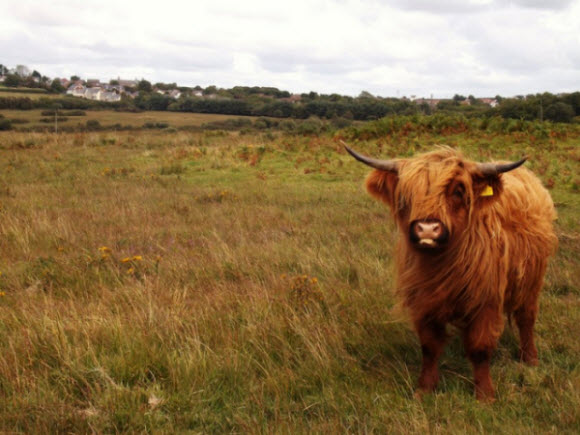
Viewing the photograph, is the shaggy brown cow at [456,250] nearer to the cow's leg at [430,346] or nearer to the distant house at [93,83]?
the cow's leg at [430,346]

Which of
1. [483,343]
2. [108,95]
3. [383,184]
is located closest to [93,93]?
[108,95]

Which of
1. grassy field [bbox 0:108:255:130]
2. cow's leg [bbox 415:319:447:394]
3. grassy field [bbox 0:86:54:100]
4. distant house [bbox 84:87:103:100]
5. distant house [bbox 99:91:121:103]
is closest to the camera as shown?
cow's leg [bbox 415:319:447:394]

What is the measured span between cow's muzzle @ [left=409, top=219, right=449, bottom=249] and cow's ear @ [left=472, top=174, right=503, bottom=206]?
470 mm

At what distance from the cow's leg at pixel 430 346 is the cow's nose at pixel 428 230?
822 mm

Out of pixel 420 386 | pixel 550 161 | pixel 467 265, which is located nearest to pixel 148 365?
pixel 420 386

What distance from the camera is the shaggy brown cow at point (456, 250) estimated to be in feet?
11.0

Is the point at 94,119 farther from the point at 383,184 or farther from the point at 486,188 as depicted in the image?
the point at 486,188

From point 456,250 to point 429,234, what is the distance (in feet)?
1.66

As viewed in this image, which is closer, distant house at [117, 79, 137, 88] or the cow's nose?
the cow's nose

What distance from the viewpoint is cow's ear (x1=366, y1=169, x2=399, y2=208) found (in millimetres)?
3717

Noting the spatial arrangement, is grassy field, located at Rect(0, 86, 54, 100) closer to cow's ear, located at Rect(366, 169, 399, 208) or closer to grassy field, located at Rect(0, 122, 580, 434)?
grassy field, located at Rect(0, 122, 580, 434)

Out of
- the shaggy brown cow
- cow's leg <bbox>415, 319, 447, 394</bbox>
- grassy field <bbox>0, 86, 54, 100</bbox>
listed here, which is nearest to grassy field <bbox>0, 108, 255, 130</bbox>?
grassy field <bbox>0, 86, 54, 100</bbox>

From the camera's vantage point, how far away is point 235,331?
4105 millimetres

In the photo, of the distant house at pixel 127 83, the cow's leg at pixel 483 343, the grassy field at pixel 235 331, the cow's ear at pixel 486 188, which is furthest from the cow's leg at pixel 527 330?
the distant house at pixel 127 83
